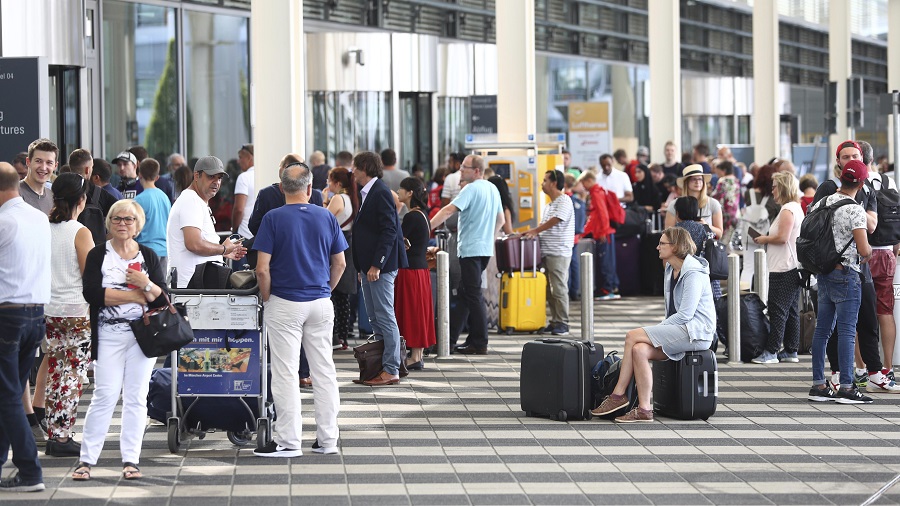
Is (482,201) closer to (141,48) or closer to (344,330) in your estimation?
(344,330)

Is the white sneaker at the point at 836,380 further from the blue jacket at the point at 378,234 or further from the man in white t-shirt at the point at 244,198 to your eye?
the man in white t-shirt at the point at 244,198

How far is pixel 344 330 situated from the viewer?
13.2m

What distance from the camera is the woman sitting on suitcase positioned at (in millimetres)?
9180

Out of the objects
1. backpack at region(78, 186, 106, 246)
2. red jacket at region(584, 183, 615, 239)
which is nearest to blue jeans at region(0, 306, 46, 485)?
backpack at region(78, 186, 106, 246)

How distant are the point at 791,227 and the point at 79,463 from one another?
6.87m

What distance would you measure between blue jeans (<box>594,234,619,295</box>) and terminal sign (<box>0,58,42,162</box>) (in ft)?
30.0

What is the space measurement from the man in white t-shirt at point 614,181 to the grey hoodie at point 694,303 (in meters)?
9.42

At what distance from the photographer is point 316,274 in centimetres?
801

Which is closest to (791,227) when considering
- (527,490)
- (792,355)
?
(792,355)

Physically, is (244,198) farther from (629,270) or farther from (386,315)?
(629,270)

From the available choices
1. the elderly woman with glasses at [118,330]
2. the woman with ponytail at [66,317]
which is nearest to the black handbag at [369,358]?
the woman with ponytail at [66,317]

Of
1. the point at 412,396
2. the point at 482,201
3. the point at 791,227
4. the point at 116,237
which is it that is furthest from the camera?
the point at 482,201

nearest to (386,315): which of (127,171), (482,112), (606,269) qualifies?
(127,171)

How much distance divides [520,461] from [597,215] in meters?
9.63
